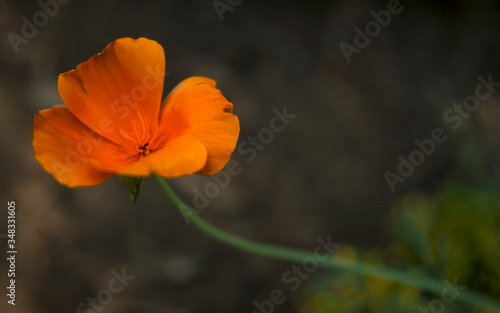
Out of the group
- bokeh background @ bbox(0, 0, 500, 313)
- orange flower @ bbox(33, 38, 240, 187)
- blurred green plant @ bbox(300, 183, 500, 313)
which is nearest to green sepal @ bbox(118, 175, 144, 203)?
orange flower @ bbox(33, 38, 240, 187)

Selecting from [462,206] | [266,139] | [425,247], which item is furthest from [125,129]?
[266,139]

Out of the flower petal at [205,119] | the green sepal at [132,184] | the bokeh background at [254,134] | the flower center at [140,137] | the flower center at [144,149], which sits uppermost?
the flower petal at [205,119]

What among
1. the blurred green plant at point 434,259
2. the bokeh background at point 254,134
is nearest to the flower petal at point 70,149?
the blurred green plant at point 434,259

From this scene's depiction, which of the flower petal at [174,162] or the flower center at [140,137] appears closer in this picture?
the flower petal at [174,162]

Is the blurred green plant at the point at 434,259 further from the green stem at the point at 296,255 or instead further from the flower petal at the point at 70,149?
the flower petal at the point at 70,149

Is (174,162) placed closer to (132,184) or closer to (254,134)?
(132,184)

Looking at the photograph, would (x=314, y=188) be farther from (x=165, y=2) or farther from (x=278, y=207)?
(x=165, y=2)
